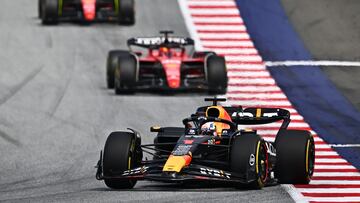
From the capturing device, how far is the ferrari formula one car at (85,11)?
40.0m

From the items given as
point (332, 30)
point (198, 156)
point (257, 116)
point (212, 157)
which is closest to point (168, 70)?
point (332, 30)

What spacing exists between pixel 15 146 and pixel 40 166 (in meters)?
2.56

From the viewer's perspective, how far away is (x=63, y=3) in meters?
40.3

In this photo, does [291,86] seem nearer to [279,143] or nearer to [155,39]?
[155,39]

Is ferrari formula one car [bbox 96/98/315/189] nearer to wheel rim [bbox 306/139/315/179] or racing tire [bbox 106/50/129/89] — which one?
wheel rim [bbox 306/139/315/179]

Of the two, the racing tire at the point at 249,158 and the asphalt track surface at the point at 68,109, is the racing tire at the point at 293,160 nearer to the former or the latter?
the asphalt track surface at the point at 68,109

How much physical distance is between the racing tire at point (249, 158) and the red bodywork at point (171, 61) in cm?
1284

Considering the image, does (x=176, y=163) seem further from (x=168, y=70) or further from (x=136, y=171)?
(x=168, y=70)

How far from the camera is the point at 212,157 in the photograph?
1928 centimetres

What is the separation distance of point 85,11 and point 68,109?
1086cm

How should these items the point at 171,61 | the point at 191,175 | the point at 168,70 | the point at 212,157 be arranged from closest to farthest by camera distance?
the point at 191,175
the point at 212,157
the point at 168,70
the point at 171,61

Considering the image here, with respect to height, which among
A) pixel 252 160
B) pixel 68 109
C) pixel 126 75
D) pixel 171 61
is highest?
pixel 252 160

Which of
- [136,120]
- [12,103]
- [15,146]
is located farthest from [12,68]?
[15,146]

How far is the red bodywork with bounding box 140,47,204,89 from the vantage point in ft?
104
